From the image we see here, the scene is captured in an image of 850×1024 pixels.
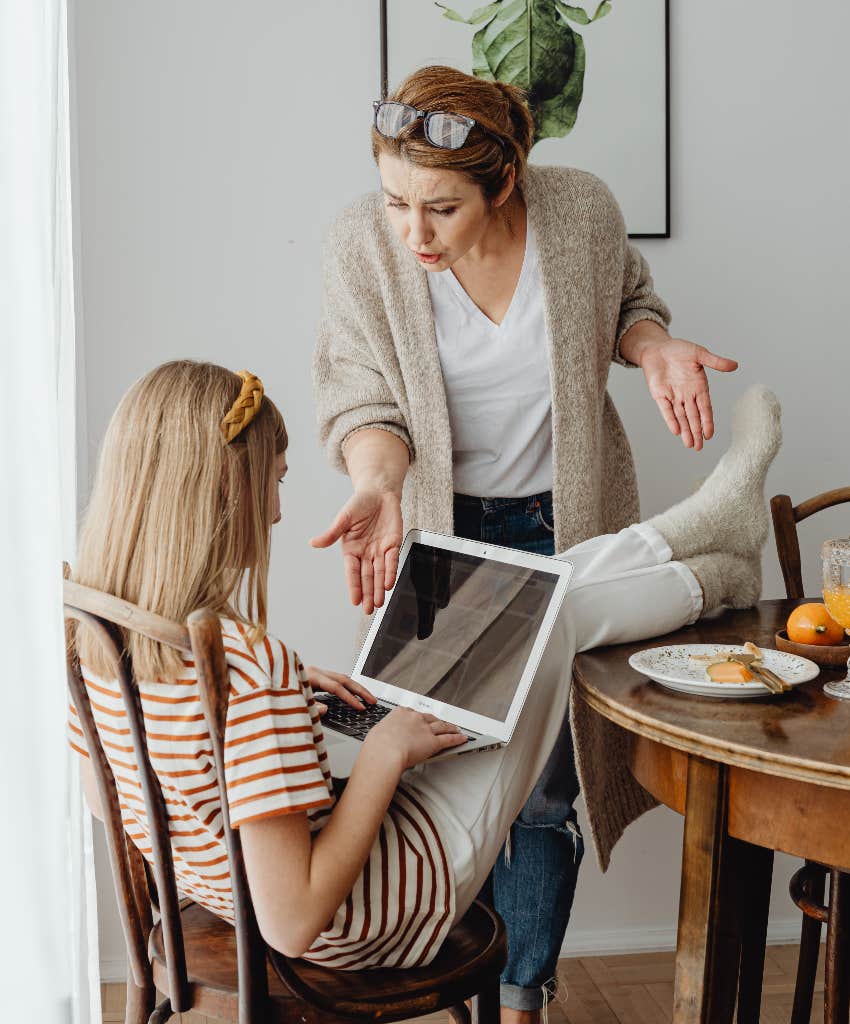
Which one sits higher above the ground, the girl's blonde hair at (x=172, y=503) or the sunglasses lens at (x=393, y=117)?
the sunglasses lens at (x=393, y=117)

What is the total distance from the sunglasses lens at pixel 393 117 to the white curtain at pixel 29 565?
2.47 ft

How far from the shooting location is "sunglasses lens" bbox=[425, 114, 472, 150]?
141cm

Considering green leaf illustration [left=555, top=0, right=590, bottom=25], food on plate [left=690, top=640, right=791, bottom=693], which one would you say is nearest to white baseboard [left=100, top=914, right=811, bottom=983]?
food on plate [left=690, top=640, right=791, bottom=693]

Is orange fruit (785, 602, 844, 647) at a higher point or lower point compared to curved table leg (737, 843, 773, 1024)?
higher

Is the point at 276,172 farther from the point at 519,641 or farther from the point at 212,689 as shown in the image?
the point at 212,689

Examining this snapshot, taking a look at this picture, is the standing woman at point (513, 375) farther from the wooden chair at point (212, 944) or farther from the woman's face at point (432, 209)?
the wooden chair at point (212, 944)

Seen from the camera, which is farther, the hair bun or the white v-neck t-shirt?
the white v-neck t-shirt

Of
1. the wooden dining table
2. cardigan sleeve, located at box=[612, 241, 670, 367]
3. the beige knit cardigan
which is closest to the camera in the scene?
the wooden dining table

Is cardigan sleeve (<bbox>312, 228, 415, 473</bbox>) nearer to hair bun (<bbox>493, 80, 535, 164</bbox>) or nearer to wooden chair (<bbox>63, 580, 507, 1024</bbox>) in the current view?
hair bun (<bbox>493, 80, 535, 164</bbox>)

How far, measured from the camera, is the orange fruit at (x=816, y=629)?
4.28 ft

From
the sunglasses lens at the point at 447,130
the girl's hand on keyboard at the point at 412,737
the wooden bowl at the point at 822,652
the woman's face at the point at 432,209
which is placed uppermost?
the sunglasses lens at the point at 447,130

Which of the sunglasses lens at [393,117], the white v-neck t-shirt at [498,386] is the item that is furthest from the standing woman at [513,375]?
the sunglasses lens at [393,117]

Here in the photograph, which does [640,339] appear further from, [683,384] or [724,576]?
[724,576]

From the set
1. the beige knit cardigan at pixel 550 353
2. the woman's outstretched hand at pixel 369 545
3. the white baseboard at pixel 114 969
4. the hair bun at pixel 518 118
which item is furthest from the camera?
the white baseboard at pixel 114 969
